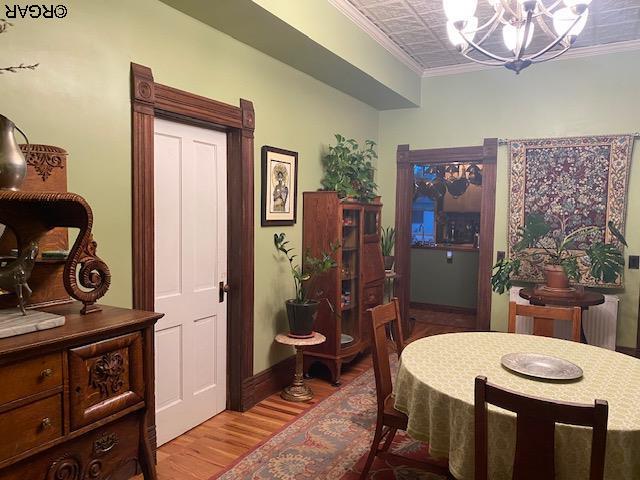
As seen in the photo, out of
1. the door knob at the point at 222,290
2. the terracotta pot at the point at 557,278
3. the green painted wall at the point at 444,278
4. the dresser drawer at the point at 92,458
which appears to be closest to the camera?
the dresser drawer at the point at 92,458

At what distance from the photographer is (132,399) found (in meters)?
1.75

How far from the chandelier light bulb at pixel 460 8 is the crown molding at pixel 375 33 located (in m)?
A: 1.31

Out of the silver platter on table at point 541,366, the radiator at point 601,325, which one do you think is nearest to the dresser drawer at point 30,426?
the silver platter on table at point 541,366

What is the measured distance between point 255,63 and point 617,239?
3.42 metres

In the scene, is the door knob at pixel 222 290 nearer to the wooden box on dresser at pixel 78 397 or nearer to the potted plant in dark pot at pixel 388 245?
the wooden box on dresser at pixel 78 397

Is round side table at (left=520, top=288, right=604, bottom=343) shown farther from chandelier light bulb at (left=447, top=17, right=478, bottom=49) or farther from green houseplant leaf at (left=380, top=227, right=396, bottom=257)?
chandelier light bulb at (left=447, top=17, right=478, bottom=49)

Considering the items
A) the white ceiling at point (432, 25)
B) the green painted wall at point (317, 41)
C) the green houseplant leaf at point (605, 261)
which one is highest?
the white ceiling at point (432, 25)

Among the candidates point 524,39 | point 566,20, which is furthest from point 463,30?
point 566,20

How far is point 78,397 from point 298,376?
7.15 ft

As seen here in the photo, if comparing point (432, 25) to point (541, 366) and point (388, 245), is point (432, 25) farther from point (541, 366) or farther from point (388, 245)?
point (541, 366)

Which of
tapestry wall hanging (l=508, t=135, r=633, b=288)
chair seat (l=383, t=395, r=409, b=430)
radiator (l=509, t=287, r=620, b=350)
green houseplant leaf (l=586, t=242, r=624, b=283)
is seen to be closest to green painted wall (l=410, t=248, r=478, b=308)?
tapestry wall hanging (l=508, t=135, r=633, b=288)

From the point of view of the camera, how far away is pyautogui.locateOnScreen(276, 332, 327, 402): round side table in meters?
3.47

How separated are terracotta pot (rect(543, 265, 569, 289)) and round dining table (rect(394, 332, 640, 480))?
1.61 meters

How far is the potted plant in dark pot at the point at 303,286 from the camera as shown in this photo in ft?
11.5
